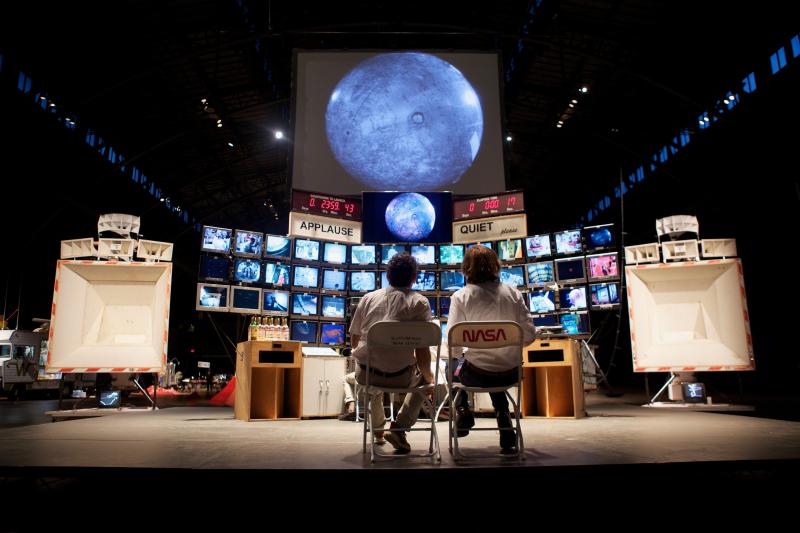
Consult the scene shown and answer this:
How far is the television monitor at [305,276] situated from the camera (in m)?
6.95

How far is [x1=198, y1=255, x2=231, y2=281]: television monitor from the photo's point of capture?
664cm

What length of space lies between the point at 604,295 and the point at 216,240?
5340 mm

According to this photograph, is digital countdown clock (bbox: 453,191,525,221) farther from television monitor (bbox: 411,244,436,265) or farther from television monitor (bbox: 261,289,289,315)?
television monitor (bbox: 261,289,289,315)

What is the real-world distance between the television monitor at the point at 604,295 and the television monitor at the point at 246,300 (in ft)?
15.0

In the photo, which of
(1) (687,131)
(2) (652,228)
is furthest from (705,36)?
(2) (652,228)

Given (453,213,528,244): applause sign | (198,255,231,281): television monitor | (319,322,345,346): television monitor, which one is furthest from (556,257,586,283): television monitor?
(198,255,231,281): television monitor

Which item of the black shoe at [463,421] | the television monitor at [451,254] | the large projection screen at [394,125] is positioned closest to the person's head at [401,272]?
the black shoe at [463,421]

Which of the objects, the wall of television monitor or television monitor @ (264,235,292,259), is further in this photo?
television monitor @ (264,235,292,259)

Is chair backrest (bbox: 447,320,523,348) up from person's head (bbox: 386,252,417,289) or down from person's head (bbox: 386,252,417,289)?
down

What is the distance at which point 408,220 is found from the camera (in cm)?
720

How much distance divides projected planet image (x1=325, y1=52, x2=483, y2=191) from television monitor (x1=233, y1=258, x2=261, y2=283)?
2303 millimetres

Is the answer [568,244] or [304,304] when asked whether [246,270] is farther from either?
[568,244]

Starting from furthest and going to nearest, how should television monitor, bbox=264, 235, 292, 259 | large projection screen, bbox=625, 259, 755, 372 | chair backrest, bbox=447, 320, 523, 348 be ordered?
television monitor, bbox=264, 235, 292, 259
large projection screen, bbox=625, 259, 755, 372
chair backrest, bbox=447, 320, 523, 348

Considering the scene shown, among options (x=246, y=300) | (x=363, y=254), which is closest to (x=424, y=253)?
(x=363, y=254)
